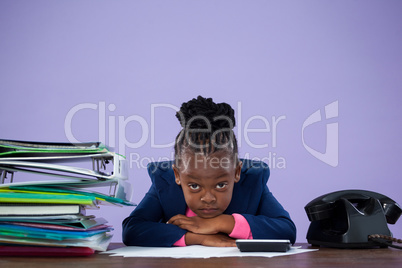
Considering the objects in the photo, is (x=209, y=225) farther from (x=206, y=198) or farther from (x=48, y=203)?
(x=48, y=203)

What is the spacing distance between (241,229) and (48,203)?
1.70ft

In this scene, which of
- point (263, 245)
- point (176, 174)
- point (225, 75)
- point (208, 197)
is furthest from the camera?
point (225, 75)

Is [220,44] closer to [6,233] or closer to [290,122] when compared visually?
[290,122]

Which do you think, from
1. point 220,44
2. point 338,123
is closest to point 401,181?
point 338,123

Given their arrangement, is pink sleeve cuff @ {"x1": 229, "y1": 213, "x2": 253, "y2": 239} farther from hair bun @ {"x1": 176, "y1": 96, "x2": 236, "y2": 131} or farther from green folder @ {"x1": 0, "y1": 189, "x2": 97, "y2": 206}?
green folder @ {"x1": 0, "y1": 189, "x2": 97, "y2": 206}

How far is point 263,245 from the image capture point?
911 mm

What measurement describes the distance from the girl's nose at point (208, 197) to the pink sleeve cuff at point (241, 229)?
81 mm

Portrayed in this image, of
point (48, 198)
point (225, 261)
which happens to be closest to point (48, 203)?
point (48, 198)

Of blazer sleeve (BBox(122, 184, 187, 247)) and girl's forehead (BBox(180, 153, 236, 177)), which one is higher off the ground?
girl's forehead (BBox(180, 153, 236, 177))

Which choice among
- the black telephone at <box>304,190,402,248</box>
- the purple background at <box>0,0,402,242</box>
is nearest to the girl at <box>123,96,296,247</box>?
the black telephone at <box>304,190,402,248</box>

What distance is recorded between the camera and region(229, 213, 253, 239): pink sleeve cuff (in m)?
1.17

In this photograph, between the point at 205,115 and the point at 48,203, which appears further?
the point at 205,115

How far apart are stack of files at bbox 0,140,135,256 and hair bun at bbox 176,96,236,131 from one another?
38cm

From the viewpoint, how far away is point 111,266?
2.40 feet
